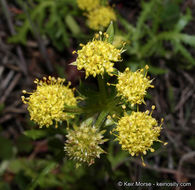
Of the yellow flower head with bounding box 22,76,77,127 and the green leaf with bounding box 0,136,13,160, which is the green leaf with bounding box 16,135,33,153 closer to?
the green leaf with bounding box 0,136,13,160

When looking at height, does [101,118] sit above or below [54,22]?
below

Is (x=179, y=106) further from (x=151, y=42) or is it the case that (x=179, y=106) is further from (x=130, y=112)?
(x=130, y=112)

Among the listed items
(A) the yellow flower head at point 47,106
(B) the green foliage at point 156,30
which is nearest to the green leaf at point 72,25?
(B) the green foliage at point 156,30

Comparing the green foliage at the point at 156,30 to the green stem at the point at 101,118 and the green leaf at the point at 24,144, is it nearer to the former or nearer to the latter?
the green stem at the point at 101,118

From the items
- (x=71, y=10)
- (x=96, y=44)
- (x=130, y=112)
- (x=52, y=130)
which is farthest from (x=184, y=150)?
(x=71, y=10)

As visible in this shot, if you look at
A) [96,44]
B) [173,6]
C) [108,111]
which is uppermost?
[173,6]

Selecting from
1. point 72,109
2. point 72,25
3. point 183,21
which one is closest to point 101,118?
point 72,109

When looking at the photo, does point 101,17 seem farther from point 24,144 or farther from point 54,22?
point 24,144
